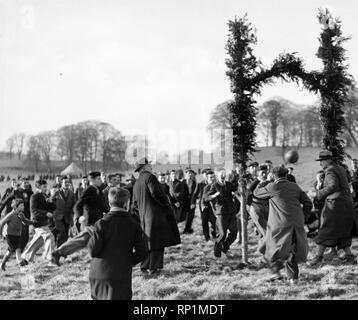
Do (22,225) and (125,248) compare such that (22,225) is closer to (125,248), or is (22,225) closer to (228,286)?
(228,286)

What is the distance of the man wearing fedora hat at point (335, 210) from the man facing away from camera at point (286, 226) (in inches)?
55.9

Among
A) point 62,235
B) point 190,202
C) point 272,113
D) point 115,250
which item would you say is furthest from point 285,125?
point 115,250

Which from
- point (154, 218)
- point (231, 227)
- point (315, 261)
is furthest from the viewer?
point (231, 227)

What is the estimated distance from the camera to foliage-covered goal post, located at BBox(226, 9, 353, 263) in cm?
833

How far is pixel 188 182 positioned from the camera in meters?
14.1

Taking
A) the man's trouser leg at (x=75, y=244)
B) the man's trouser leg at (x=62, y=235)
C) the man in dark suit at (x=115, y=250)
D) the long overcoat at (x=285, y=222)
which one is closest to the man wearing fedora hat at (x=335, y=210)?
the long overcoat at (x=285, y=222)

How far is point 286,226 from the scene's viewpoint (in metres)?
6.84

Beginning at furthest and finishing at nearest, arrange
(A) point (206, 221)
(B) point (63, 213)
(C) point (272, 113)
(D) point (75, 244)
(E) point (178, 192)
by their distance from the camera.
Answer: (C) point (272, 113) → (E) point (178, 192) → (A) point (206, 221) → (B) point (63, 213) → (D) point (75, 244)

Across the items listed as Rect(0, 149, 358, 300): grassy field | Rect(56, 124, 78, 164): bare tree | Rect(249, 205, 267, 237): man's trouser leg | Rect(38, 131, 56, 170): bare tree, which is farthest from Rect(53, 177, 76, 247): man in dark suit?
Rect(56, 124, 78, 164): bare tree

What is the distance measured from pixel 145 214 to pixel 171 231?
0.54 meters

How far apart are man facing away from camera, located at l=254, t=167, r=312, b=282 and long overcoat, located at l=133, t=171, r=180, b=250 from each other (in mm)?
1849

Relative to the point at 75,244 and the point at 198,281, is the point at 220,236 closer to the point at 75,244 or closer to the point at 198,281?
the point at 198,281

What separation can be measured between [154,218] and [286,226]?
7.77 ft
